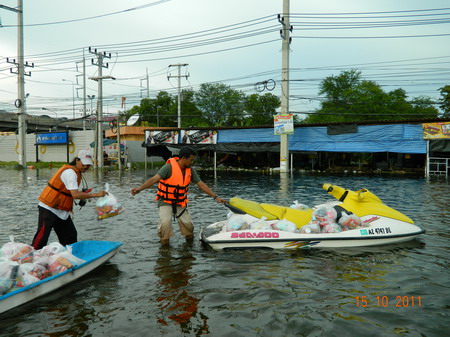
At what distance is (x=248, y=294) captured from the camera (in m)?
5.52

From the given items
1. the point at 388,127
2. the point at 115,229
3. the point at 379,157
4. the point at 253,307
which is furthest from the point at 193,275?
the point at 379,157

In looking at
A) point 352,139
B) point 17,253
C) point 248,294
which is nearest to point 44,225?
point 17,253

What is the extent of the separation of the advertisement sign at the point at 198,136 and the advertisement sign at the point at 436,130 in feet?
57.6

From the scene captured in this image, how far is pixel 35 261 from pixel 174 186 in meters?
2.93

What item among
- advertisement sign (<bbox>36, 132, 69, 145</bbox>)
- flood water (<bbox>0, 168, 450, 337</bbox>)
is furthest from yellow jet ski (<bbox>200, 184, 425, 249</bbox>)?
advertisement sign (<bbox>36, 132, 69, 145</bbox>)

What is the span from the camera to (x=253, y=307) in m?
5.09

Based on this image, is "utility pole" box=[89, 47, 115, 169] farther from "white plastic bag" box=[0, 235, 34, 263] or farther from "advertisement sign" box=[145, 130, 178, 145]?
"white plastic bag" box=[0, 235, 34, 263]

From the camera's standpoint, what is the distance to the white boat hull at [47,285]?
15.6 feet

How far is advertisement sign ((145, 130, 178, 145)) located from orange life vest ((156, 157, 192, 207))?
30.0 meters

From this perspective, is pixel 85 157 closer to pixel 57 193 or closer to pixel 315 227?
pixel 57 193

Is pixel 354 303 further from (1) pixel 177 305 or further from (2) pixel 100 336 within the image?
(2) pixel 100 336

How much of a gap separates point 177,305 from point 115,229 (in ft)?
17.1
